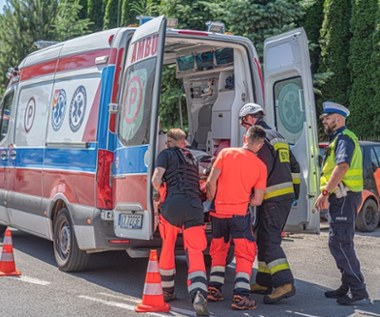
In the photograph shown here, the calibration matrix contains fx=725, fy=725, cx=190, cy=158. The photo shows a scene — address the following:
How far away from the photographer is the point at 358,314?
6633 mm

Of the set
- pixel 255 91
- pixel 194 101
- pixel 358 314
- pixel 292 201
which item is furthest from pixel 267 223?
pixel 194 101

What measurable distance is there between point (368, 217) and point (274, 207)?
6.48 meters

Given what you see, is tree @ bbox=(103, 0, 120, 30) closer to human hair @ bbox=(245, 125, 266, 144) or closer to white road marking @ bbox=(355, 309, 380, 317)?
human hair @ bbox=(245, 125, 266, 144)

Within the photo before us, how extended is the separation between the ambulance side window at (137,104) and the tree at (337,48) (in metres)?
12.4

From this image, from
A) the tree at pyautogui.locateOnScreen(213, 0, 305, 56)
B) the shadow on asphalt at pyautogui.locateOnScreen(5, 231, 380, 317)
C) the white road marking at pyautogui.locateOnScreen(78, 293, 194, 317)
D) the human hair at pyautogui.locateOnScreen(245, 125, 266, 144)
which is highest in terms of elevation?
the tree at pyautogui.locateOnScreen(213, 0, 305, 56)

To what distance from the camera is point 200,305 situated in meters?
6.37

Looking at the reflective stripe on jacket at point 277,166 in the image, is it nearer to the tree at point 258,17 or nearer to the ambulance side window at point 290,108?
the ambulance side window at point 290,108

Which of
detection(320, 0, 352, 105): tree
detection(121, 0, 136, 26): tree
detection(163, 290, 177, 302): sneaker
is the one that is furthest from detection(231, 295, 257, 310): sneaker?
detection(121, 0, 136, 26): tree

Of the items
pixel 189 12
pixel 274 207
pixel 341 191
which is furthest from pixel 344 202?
pixel 189 12

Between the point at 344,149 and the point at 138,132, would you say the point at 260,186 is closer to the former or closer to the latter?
the point at 344,149

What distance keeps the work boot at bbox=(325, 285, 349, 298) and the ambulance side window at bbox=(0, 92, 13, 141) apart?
217 inches

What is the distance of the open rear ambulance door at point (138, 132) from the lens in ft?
22.8

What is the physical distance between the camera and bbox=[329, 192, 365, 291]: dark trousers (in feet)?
23.0

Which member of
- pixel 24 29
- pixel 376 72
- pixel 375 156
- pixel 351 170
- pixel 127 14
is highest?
pixel 127 14
